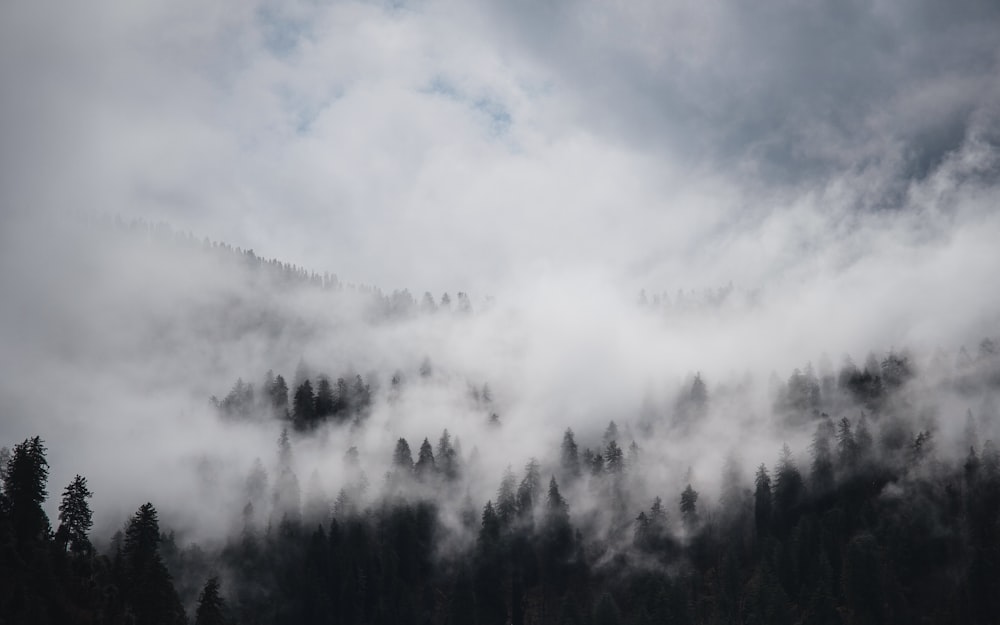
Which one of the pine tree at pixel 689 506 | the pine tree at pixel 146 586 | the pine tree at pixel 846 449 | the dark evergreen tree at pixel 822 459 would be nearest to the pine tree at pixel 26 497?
the pine tree at pixel 146 586

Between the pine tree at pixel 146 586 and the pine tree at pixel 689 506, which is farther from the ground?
the pine tree at pixel 689 506

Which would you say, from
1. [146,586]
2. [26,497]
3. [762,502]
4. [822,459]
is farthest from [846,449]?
[26,497]

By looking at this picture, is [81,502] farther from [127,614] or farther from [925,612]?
[925,612]

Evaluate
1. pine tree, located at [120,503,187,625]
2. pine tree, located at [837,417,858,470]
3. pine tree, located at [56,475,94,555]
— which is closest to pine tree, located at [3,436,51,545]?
pine tree, located at [56,475,94,555]

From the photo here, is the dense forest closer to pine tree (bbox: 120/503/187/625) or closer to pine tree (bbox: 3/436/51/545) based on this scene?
pine tree (bbox: 120/503/187/625)

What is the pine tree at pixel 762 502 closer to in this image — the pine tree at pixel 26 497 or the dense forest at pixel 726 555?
the dense forest at pixel 726 555

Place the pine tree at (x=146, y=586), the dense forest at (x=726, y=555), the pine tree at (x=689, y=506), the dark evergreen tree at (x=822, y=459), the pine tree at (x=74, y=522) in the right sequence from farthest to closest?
the pine tree at (x=689, y=506) < the dark evergreen tree at (x=822, y=459) < the dense forest at (x=726, y=555) < the pine tree at (x=74, y=522) < the pine tree at (x=146, y=586)

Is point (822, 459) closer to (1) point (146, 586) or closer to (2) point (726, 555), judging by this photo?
(2) point (726, 555)

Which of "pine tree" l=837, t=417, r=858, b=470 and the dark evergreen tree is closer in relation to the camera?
the dark evergreen tree

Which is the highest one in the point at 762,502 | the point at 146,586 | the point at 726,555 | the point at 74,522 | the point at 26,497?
the point at 762,502

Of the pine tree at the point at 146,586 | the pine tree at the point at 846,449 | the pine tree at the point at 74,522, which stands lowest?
the pine tree at the point at 146,586

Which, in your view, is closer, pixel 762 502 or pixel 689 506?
pixel 762 502

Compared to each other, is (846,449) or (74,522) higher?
(846,449)

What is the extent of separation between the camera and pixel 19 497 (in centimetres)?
10419
